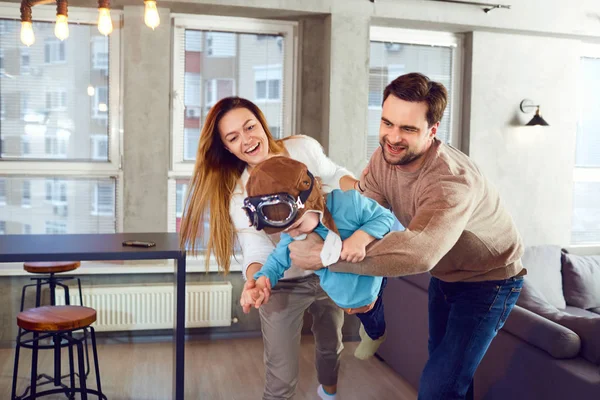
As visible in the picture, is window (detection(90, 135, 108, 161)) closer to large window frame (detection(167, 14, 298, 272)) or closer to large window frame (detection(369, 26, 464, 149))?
→ large window frame (detection(167, 14, 298, 272))

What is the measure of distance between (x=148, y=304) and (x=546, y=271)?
3.08 metres

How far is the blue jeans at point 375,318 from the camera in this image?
2.20 m

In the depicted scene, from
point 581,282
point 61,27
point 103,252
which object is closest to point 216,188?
point 103,252

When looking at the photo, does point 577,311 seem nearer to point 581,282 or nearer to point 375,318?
point 581,282

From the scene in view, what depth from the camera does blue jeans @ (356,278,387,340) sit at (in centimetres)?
220

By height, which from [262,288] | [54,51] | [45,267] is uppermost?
[54,51]

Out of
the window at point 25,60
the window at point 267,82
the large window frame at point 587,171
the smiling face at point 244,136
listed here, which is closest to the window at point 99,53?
the window at point 25,60

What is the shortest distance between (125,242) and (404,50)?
3.19 metres

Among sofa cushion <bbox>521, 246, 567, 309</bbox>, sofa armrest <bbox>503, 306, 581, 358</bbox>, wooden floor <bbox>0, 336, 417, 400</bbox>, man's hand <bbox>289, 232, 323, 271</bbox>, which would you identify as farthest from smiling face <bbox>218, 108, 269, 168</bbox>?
sofa cushion <bbox>521, 246, 567, 309</bbox>

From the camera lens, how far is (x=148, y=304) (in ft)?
15.4

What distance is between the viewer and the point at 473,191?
6.01ft

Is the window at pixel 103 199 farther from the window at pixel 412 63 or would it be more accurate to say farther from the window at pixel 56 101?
the window at pixel 412 63

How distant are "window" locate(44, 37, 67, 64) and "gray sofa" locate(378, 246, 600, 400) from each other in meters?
3.01

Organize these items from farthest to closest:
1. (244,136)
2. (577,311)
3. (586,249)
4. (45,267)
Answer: (586,249) < (577,311) < (45,267) < (244,136)
